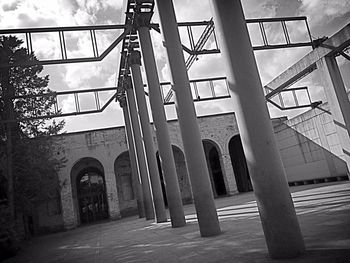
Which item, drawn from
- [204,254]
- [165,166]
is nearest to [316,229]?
[204,254]

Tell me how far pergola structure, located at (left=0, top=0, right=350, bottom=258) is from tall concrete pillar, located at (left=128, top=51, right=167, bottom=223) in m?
0.04

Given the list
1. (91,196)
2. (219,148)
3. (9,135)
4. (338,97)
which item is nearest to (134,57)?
→ (9,135)

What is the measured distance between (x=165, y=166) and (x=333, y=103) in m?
8.78

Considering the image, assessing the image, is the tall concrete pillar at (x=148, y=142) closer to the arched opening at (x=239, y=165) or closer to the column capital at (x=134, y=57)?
the column capital at (x=134, y=57)

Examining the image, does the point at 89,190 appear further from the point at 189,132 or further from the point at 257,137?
the point at 257,137

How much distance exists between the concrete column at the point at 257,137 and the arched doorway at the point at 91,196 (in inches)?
832

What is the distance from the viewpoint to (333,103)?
1249 cm

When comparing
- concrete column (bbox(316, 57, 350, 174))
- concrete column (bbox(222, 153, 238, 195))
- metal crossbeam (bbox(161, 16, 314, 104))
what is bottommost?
concrete column (bbox(222, 153, 238, 195))

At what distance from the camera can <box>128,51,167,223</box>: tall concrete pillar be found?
36.1 feet

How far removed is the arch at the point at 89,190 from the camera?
73.3ft

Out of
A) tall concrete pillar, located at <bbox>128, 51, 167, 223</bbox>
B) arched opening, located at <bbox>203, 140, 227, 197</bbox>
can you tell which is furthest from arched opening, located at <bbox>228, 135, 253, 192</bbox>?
tall concrete pillar, located at <bbox>128, 51, 167, 223</bbox>

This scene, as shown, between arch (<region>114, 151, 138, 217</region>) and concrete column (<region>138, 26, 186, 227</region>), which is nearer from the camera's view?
concrete column (<region>138, 26, 186, 227</region>)

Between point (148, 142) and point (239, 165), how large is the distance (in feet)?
57.5

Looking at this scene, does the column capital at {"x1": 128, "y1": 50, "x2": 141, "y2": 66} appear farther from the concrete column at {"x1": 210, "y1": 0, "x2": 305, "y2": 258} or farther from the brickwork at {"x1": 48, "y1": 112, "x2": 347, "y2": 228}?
the brickwork at {"x1": 48, "y1": 112, "x2": 347, "y2": 228}
